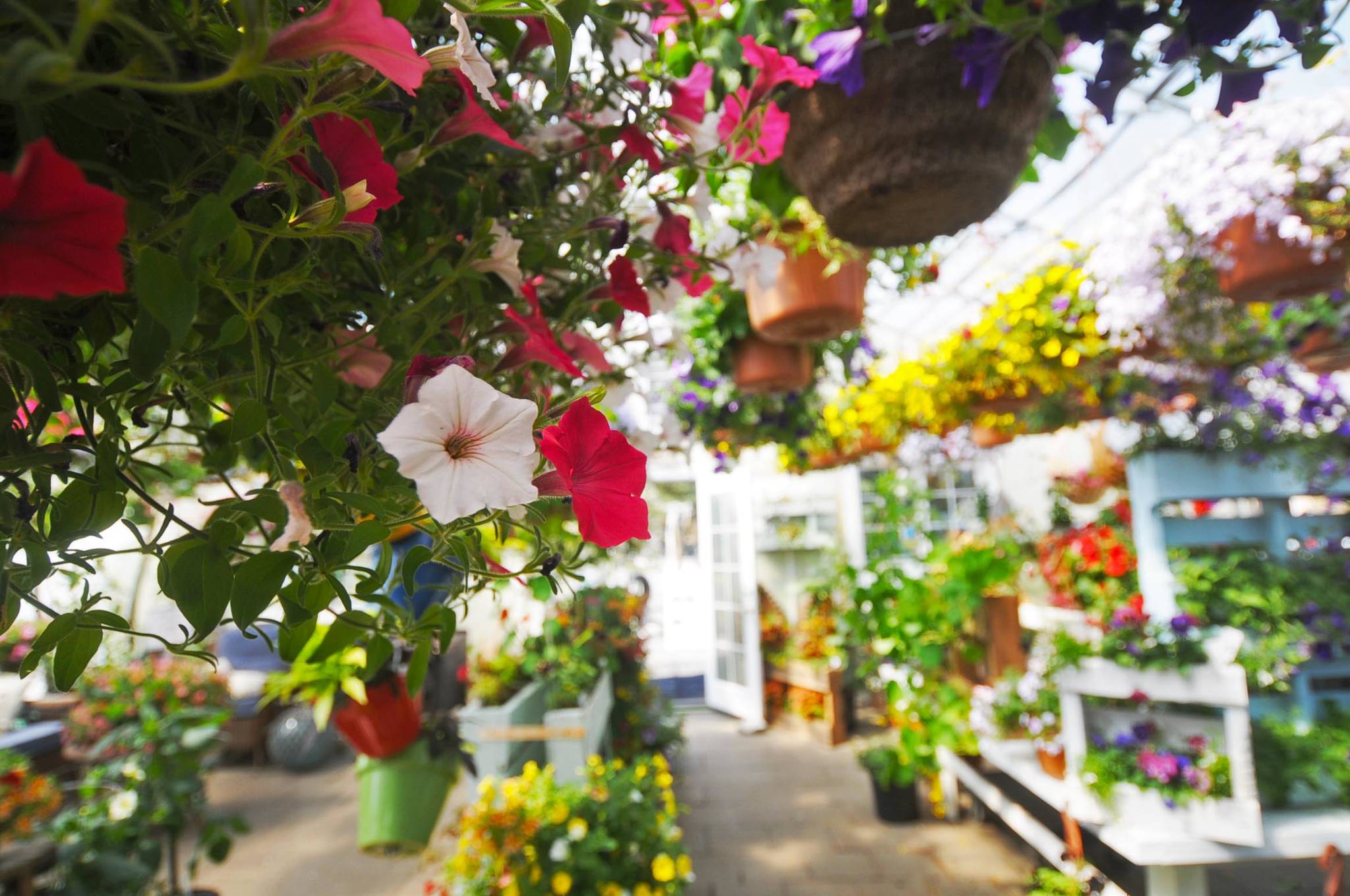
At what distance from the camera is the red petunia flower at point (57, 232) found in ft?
0.56

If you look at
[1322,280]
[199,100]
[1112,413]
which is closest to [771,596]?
[1112,413]

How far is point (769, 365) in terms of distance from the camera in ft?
5.85

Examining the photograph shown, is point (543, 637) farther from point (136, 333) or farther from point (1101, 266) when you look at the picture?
point (136, 333)

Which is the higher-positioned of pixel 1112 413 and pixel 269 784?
pixel 1112 413

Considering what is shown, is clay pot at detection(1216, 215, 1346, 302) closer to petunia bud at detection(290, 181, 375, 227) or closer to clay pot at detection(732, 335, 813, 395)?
clay pot at detection(732, 335, 813, 395)

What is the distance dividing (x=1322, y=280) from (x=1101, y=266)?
0.55 m

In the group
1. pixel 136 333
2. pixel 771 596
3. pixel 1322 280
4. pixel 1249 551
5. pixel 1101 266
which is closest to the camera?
pixel 136 333

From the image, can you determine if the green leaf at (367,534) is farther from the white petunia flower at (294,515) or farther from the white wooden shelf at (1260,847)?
the white wooden shelf at (1260,847)

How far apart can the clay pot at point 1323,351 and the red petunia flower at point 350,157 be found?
9.86ft

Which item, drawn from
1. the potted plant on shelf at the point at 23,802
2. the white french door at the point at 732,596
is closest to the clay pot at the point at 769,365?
the potted plant on shelf at the point at 23,802

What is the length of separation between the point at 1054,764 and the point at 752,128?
268cm

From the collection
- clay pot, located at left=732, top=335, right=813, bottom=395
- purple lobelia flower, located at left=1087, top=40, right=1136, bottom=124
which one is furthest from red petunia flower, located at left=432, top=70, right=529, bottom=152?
clay pot, located at left=732, top=335, right=813, bottom=395

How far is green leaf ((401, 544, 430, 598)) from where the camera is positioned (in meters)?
0.29

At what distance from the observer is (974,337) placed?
99.0 inches
